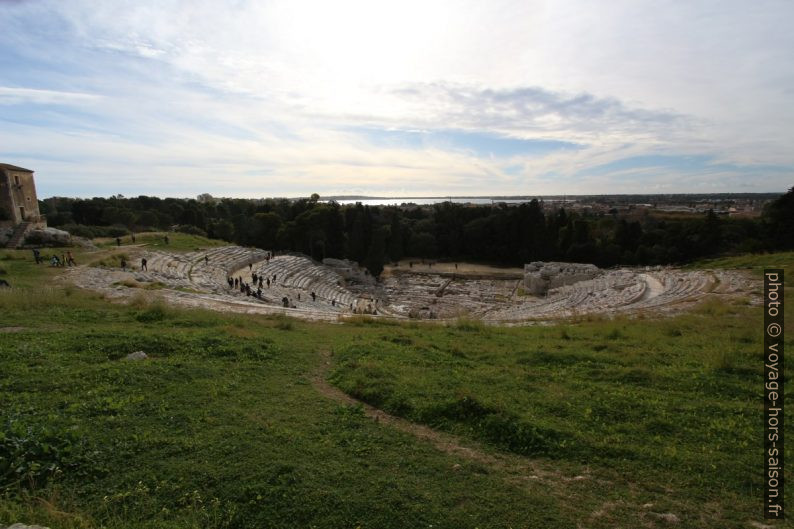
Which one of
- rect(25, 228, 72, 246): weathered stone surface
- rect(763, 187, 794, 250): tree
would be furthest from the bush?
rect(763, 187, 794, 250): tree

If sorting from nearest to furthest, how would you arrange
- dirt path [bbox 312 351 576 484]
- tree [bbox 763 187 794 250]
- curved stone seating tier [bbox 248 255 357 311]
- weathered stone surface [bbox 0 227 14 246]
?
dirt path [bbox 312 351 576 484]
weathered stone surface [bbox 0 227 14 246]
curved stone seating tier [bbox 248 255 357 311]
tree [bbox 763 187 794 250]

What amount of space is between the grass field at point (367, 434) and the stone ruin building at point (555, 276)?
29947 mm

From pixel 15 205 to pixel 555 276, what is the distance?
42.6 m

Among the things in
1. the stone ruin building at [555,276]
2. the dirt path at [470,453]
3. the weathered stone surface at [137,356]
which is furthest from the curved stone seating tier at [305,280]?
the dirt path at [470,453]

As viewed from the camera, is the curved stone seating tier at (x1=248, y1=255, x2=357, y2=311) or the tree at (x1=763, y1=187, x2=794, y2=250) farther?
the tree at (x1=763, y1=187, x2=794, y2=250)

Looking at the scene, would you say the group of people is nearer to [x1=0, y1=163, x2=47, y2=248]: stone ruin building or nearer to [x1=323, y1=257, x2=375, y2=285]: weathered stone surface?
[x1=0, y1=163, x2=47, y2=248]: stone ruin building

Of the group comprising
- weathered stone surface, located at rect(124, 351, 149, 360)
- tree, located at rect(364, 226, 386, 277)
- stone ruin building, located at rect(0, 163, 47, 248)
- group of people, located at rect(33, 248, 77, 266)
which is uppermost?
stone ruin building, located at rect(0, 163, 47, 248)

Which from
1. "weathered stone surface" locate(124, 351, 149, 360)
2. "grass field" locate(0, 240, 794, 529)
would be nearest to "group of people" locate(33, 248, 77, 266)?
"grass field" locate(0, 240, 794, 529)

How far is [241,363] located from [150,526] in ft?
16.4

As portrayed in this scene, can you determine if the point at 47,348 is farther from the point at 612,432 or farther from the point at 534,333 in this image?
the point at 534,333

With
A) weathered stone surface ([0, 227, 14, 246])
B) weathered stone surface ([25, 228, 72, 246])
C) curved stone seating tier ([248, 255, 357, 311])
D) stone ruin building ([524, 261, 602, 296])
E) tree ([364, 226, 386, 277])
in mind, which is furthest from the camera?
tree ([364, 226, 386, 277])

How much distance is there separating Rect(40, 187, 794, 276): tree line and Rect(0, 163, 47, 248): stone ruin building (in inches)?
392

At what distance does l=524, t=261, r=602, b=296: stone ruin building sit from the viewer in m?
39.7

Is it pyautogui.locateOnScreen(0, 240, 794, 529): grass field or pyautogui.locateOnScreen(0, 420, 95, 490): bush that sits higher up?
pyautogui.locateOnScreen(0, 420, 95, 490): bush
